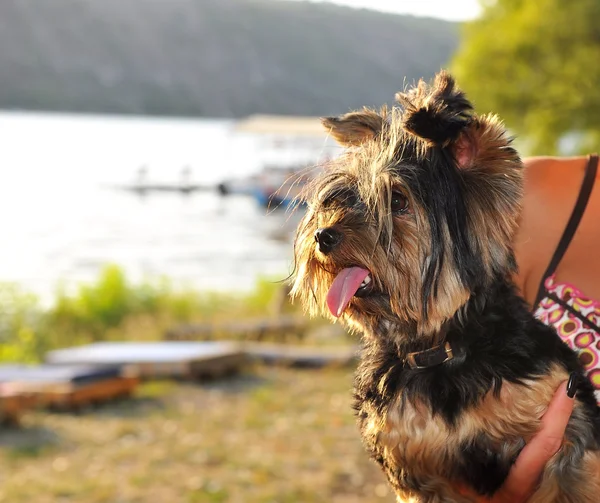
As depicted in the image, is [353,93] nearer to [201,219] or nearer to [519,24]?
[201,219]

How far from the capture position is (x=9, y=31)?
507 ft

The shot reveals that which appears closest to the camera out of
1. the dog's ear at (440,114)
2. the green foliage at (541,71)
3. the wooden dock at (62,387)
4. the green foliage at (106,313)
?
the dog's ear at (440,114)

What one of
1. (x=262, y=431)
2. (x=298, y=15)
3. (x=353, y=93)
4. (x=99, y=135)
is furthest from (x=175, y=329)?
(x=99, y=135)

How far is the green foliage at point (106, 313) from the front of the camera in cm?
2109

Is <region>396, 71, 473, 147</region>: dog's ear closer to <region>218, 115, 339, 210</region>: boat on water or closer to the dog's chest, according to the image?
the dog's chest

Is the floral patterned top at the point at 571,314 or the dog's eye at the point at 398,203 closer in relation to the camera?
the dog's eye at the point at 398,203

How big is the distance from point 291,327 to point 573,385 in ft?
54.0

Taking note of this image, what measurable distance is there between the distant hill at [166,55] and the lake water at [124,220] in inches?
421

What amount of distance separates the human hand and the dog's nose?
1.01 metres

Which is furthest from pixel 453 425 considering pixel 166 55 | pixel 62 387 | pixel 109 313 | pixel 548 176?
pixel 166 55

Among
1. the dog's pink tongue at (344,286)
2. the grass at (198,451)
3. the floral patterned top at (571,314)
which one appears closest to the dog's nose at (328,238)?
the dog's pink tongue at (344,286)

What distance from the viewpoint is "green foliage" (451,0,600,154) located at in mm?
26641

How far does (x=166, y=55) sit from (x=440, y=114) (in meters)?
165

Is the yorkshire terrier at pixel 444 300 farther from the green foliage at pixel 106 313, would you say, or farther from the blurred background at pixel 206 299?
the green foliage at pixel 106 313
